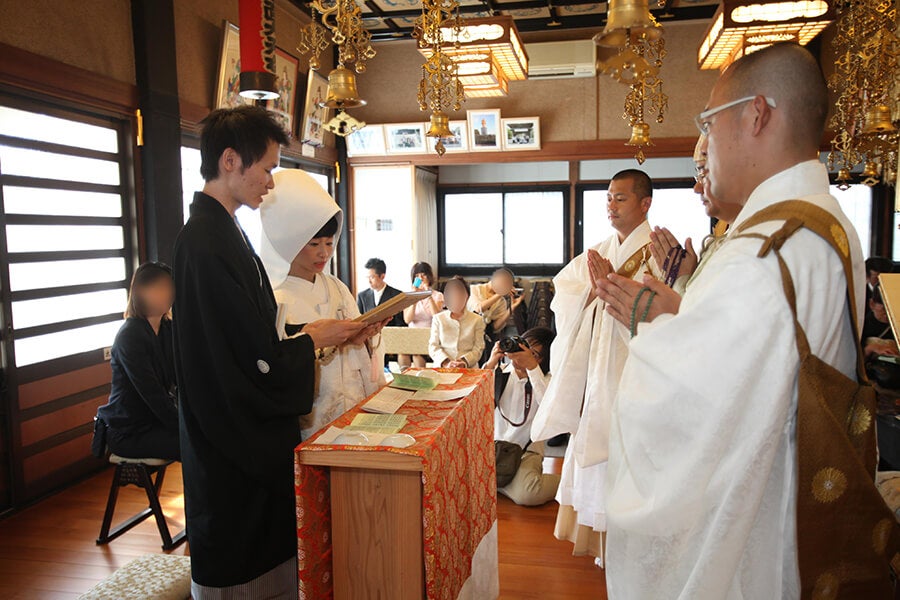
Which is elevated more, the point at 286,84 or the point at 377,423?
the point at 286,84

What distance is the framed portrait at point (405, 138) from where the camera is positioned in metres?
8.36

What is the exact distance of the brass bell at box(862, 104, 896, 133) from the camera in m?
3.03

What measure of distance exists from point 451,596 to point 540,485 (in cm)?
205

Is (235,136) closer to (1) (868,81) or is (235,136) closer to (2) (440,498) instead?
(2) (440,498)

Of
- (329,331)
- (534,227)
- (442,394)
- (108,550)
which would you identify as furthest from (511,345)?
(534,227)

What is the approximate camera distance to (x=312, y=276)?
8.00ft

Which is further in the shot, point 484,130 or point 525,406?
point 484,130

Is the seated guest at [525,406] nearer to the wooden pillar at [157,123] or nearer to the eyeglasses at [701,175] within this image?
the eyeglasses at [701,175]

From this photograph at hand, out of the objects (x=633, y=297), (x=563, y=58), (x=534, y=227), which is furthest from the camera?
(x=534, y=227)

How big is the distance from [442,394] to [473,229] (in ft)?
25.6

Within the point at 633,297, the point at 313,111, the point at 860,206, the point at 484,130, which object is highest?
A: the point at 313,111

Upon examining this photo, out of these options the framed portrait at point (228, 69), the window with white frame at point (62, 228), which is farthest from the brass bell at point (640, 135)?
the window with white frame at point (62, 228)

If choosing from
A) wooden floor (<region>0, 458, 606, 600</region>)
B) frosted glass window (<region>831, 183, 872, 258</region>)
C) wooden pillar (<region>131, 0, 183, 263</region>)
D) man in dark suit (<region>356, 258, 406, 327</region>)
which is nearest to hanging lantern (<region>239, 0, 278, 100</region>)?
wooden pillar (<region>131, 0, 183, 263</region>)

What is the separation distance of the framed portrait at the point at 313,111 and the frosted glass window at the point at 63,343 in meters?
3.54
